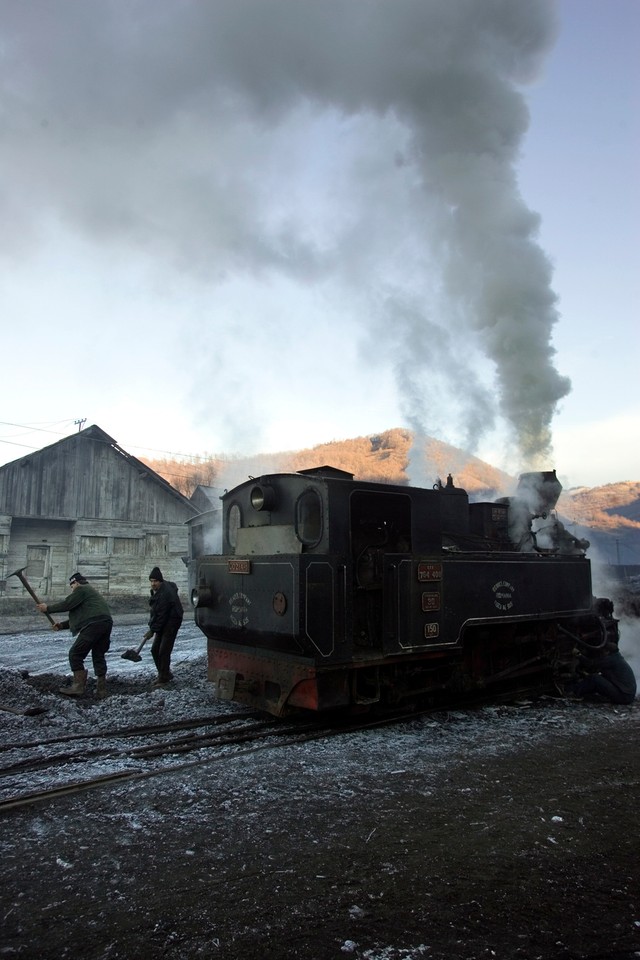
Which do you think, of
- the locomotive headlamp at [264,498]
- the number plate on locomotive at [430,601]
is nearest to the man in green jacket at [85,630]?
the locomotive headlamp at [264,498]

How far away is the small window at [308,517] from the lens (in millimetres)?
6258

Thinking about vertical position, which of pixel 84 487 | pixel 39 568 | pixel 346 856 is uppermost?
pixel 84 487

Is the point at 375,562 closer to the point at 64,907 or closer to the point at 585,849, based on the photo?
the point at 585,849

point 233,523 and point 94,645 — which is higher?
point 233,523

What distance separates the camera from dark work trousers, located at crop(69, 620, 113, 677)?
25.3 ft

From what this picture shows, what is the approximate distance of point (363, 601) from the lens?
6516 millimetres

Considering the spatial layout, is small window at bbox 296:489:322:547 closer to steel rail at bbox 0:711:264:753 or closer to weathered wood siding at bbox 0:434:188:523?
steel rail at bbox 0:711:264:753

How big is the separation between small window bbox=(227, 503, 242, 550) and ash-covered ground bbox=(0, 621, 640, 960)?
8.97 ft

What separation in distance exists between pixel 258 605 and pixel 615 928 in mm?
4006

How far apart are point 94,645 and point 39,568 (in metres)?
14.1

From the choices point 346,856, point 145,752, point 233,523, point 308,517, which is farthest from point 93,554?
point 346,856

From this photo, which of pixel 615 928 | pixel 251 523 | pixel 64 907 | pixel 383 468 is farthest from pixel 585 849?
pixel 383 468

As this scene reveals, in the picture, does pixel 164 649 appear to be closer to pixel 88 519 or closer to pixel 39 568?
pixel 39 568

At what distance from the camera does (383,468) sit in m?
39.7
